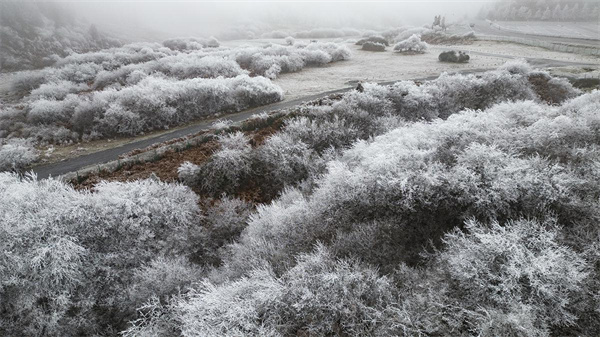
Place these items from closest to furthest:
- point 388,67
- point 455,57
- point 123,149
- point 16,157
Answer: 1. point 16,157
2. point 123,149
3. point 388,67
4. point 455,57

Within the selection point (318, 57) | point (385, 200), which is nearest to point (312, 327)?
point (385, 200)

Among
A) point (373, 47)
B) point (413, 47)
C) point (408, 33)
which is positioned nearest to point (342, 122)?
point (413, 47)

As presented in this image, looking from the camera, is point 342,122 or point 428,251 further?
point 342,122

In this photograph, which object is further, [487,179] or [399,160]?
[399,160]

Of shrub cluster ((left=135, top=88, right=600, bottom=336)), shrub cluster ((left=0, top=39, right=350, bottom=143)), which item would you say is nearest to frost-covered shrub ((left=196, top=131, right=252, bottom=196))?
shrub cluster ((left=135, top=88, right=600, bottom=336))

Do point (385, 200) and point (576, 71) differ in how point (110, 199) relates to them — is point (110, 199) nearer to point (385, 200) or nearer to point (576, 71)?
point (385, 200)

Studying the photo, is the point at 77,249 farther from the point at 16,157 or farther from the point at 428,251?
the point at 428,251

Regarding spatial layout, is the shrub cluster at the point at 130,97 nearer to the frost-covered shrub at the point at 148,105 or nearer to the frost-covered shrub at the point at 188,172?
the frost-covered shrub at the point at 148,105

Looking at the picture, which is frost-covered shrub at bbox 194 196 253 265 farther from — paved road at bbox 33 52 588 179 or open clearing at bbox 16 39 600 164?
open clearing at bbox 16 39 600 164
